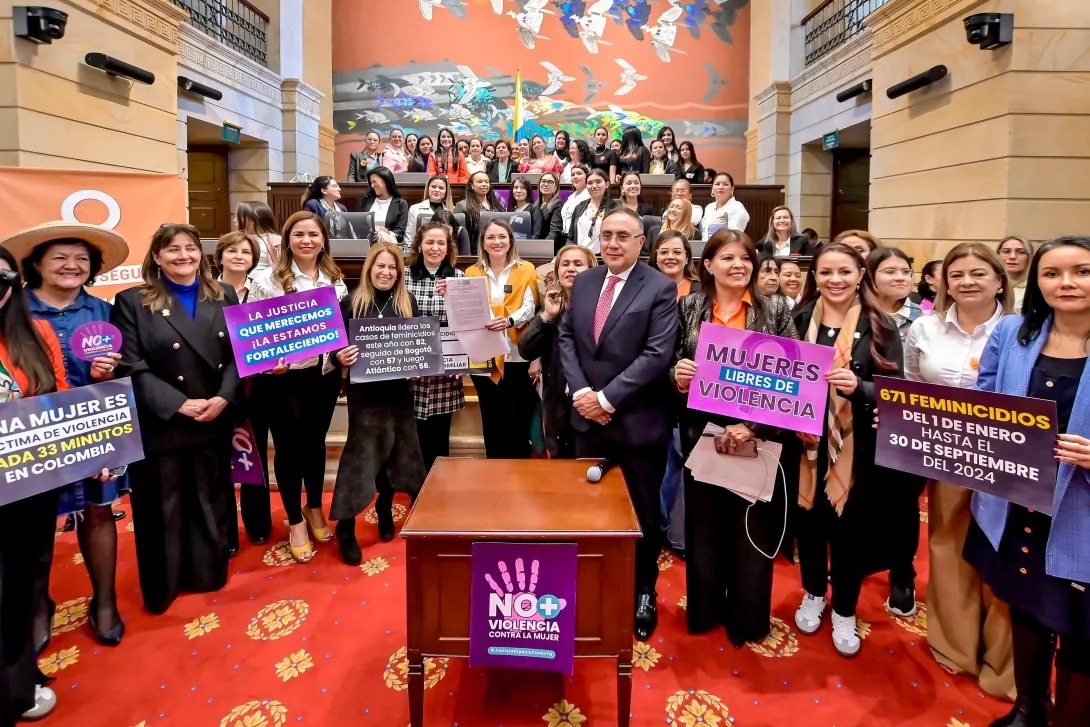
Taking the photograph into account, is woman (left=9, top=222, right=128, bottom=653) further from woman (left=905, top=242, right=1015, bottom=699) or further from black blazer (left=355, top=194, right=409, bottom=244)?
woman (left=905, top=242, right=1015, bottom=699)

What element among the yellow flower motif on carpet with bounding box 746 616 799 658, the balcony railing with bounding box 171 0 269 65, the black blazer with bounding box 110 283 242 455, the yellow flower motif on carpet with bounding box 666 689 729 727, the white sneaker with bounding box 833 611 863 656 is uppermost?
the balcony railing with bounding box 171 0 269 65

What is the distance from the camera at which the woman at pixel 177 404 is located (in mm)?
2471

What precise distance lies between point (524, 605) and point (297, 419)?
1.72m

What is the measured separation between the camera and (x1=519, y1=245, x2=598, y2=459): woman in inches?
114

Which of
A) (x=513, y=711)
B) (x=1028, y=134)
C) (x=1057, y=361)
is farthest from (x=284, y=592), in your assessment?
(x=1028, y=134)

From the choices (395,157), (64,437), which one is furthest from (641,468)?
(395,157)

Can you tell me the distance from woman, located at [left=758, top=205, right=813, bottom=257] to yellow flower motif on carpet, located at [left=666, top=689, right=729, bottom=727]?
14.0 feet

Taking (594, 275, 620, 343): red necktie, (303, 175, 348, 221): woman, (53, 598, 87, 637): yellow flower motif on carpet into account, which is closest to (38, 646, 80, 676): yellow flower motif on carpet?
(53, 598, 87, 637): yellow flower motif on carpet

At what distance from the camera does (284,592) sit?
108 inches

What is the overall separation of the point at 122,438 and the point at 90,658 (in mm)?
926

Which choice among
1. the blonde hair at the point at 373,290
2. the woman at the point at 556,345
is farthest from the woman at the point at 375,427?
the woman at the point at 556,345

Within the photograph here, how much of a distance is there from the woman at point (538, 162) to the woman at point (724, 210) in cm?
260

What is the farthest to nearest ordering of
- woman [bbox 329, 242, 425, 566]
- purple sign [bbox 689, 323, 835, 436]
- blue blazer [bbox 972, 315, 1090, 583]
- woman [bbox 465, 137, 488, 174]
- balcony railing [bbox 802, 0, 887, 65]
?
balcony railing [bbox 802, 0, 887, 65], woman [bbox 465, 137, 488, 174], woman [bbox 329, 242, 425, 566], purple sign [bbox 689, 323, 835, 436], blue blazer [bbox 972, 315, 1090, 583]

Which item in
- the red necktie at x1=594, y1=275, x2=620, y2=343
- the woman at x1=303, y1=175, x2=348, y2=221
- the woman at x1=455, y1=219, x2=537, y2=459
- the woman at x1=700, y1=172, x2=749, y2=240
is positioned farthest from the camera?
the woman at x1=700, y1=172, x2=749, y2=240
